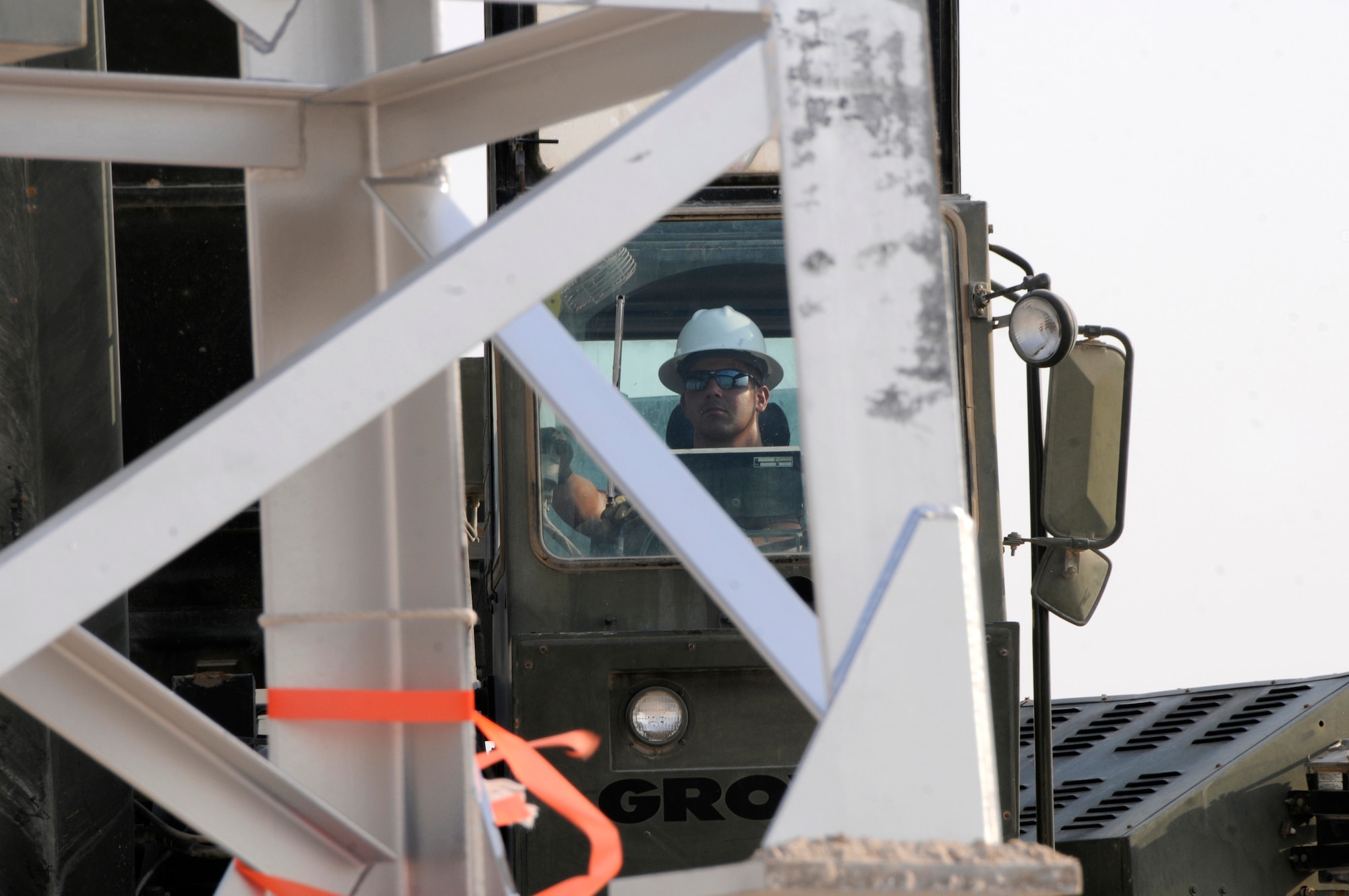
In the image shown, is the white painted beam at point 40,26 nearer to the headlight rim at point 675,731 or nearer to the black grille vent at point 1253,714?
the headlight rim at point 675,731

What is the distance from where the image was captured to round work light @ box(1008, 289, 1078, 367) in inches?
119

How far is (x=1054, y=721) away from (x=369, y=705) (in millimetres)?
2973

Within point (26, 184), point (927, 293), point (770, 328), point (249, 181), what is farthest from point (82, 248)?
point (927, 293)

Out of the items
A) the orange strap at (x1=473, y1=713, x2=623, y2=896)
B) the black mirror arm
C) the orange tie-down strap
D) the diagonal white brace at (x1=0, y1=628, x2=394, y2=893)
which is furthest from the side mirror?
the diagonal white brace at (x1=0, y1=628, x2=394, y2=893)

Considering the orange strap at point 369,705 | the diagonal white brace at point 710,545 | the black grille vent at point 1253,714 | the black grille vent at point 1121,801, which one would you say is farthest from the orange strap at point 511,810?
the black grille vent at point 1253,714

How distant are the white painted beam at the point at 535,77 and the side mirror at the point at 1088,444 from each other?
5.56ft

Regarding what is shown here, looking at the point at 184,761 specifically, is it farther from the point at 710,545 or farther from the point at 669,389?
the point at 669,389

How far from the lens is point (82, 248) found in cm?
277

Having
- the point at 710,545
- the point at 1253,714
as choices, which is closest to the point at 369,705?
the point at 710,545

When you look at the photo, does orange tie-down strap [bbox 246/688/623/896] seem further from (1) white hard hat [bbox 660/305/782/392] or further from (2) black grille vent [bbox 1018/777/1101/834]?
(2) black grille vent [bbox 1018/777/1101/834]

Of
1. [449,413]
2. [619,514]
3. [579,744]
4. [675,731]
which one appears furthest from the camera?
[619,514]

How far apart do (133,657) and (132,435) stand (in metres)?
0.50

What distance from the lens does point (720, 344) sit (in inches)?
128

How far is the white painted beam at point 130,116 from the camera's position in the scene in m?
1.65
